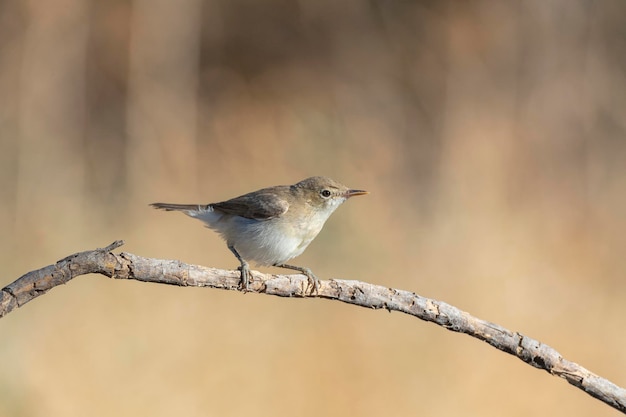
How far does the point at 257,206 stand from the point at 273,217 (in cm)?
11

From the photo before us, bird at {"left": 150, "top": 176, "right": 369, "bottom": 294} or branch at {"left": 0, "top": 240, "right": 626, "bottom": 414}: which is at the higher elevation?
bird at {"left": 150, "top": 176, "right": 369, "bottom": 294}

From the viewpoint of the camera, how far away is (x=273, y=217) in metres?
3.68

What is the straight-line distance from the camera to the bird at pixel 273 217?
3521mm

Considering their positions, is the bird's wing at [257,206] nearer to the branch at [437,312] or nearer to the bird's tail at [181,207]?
the bird's tail at [181,207]

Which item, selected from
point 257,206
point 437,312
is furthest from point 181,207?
point 437,312

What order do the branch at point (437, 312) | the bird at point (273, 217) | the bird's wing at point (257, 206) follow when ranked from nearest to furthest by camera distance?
the branch at point (437, 312) < the bird at point (273, 217) < the bird's wing at point (257, 206)

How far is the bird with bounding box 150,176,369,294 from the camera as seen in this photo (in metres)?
3.52

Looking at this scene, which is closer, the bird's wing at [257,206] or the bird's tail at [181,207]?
the bird's tail at [181,207]

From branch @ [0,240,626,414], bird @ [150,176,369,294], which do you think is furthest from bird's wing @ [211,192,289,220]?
branch @ [0,240,626,414]

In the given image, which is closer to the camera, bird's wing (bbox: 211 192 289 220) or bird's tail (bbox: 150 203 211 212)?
bird's tail (bbox: 150 203 211 212)

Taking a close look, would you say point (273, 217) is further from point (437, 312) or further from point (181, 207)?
point (437, 312)

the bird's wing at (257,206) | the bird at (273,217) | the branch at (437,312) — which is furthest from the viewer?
the bird's wing at (257,206)

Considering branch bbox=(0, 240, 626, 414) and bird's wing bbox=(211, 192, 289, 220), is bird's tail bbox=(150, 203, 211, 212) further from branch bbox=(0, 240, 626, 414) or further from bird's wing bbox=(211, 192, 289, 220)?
branch bbox=(0, 240, 626, 414)

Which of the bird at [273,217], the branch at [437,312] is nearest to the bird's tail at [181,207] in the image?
the bird at [273,217]
